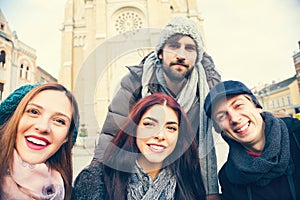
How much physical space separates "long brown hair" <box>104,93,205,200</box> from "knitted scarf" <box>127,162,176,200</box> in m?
0.03

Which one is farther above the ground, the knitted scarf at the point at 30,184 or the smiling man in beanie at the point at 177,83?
the smiling man in beanie at the point at 177,83

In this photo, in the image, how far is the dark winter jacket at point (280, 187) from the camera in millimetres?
1011

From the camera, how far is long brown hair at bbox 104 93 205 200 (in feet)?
3.36

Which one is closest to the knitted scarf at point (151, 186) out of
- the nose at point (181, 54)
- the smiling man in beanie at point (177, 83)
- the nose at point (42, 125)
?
the smiling man in beanie at point (177, 83)

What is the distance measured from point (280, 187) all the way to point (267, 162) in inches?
6.1

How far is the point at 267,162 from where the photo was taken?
988mm

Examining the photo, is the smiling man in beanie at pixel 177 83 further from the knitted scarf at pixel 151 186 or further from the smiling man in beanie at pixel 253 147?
the knitted scarf at pixel 151 186

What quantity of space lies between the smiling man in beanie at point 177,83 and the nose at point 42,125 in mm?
309

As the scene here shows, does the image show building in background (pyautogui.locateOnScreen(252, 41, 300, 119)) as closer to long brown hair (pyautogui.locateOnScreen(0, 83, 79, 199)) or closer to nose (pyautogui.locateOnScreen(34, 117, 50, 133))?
long brown hair (pyautogui.locateOnScreen(0, 83, 79, 199))

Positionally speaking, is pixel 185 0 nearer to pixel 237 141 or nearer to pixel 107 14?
pixel 107 14

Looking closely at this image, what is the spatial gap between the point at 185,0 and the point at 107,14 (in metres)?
6.15

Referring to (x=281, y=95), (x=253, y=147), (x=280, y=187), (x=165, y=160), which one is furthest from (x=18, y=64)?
(x=281, y=95)

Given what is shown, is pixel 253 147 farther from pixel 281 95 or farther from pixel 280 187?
pixel 281 95

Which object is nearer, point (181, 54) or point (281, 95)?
point (181, 54)
